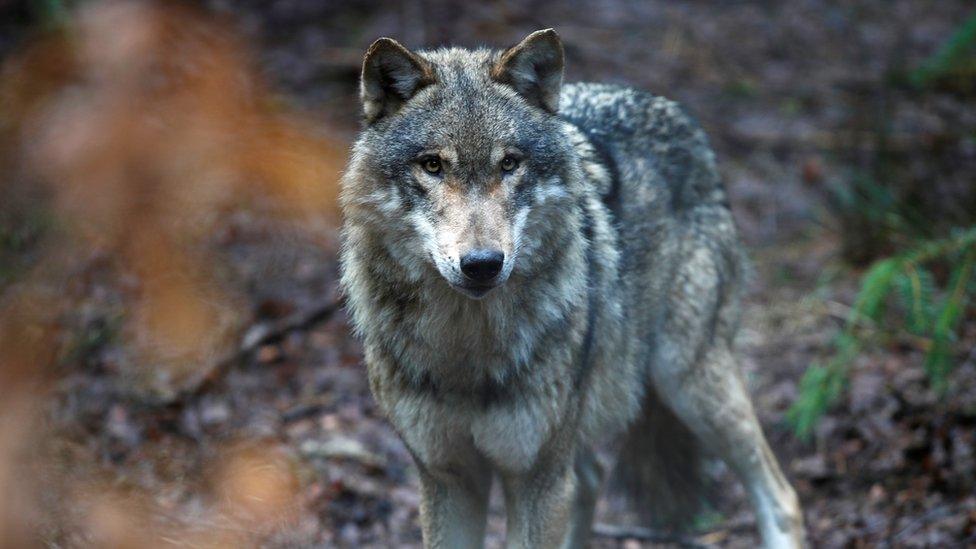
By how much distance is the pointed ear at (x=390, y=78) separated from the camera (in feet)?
13.0

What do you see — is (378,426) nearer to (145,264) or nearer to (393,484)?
(393,484)

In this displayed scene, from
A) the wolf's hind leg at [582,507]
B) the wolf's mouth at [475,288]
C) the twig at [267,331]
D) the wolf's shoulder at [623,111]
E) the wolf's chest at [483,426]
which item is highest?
the wolf's shoulder at [623,111]

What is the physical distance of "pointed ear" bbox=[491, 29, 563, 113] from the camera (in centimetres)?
408

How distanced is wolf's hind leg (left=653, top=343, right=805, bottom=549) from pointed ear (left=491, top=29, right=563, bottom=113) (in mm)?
1691

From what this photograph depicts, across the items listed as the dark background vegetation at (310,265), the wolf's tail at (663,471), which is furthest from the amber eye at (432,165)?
the wolf's tail at (663,471)

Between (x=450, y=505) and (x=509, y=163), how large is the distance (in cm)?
150

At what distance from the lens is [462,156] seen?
12.5 ft

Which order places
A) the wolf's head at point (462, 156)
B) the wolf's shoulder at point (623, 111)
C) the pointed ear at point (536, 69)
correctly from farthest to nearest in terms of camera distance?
the wolf's shoulder at point (623, 111) → the pointed ear at point (536, 69) → the wolf's head at point (462, 156)

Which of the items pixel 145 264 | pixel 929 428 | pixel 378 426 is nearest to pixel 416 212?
pixel 145 264

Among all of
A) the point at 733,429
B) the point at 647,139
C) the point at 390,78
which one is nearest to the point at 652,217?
the point at 647,139

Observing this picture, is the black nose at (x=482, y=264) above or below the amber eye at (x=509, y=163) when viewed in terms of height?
below

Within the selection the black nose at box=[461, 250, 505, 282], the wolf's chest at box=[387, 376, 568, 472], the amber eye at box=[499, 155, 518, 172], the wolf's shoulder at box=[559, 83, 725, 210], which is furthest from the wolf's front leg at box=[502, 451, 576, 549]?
the wolf's shoulder at box=[559, 83, 725, 210]

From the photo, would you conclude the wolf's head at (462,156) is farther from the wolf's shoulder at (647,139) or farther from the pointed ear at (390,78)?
the wolf's shoulder at (647,139)

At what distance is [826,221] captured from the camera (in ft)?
28.3
